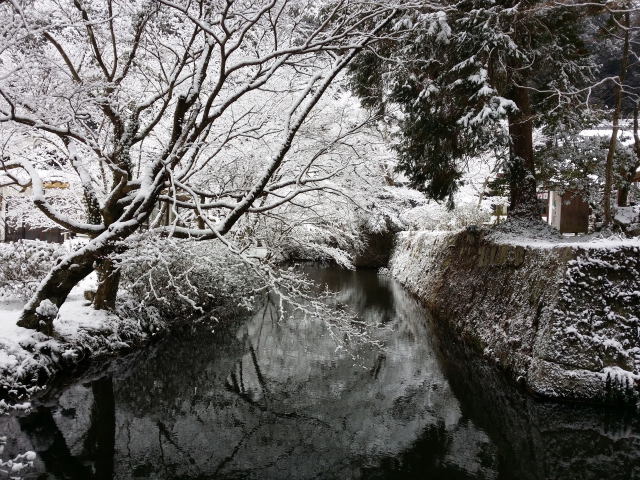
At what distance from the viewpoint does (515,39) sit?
31.0 feet

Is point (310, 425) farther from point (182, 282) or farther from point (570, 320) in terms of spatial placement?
point (182, 282)

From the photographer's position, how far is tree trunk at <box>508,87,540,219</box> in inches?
395

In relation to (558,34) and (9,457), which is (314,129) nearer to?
(558,34)

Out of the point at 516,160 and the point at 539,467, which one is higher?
the point at 516,160

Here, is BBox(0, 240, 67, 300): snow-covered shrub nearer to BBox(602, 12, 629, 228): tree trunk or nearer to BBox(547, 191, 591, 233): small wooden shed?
BBox(602, 12, 629, 228): tree trunk

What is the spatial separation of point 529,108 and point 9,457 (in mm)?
11774

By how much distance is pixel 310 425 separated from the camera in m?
5.74

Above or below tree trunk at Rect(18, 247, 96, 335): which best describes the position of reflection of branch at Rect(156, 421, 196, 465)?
below

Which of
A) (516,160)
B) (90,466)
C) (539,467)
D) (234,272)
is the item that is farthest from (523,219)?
(90,466)

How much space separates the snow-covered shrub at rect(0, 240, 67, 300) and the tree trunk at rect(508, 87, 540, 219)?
10.6m

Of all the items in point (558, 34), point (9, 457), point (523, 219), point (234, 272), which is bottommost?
point (9, 457)

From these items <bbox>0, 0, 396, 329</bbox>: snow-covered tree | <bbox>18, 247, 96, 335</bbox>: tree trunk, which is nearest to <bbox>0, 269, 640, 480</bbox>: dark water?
<bbox>18, 247, 96, 335</bbox>: tree trunk

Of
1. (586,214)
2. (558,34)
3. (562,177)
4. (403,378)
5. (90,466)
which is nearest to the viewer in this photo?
(90,466)

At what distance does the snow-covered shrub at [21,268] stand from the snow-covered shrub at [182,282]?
1.96 metres
